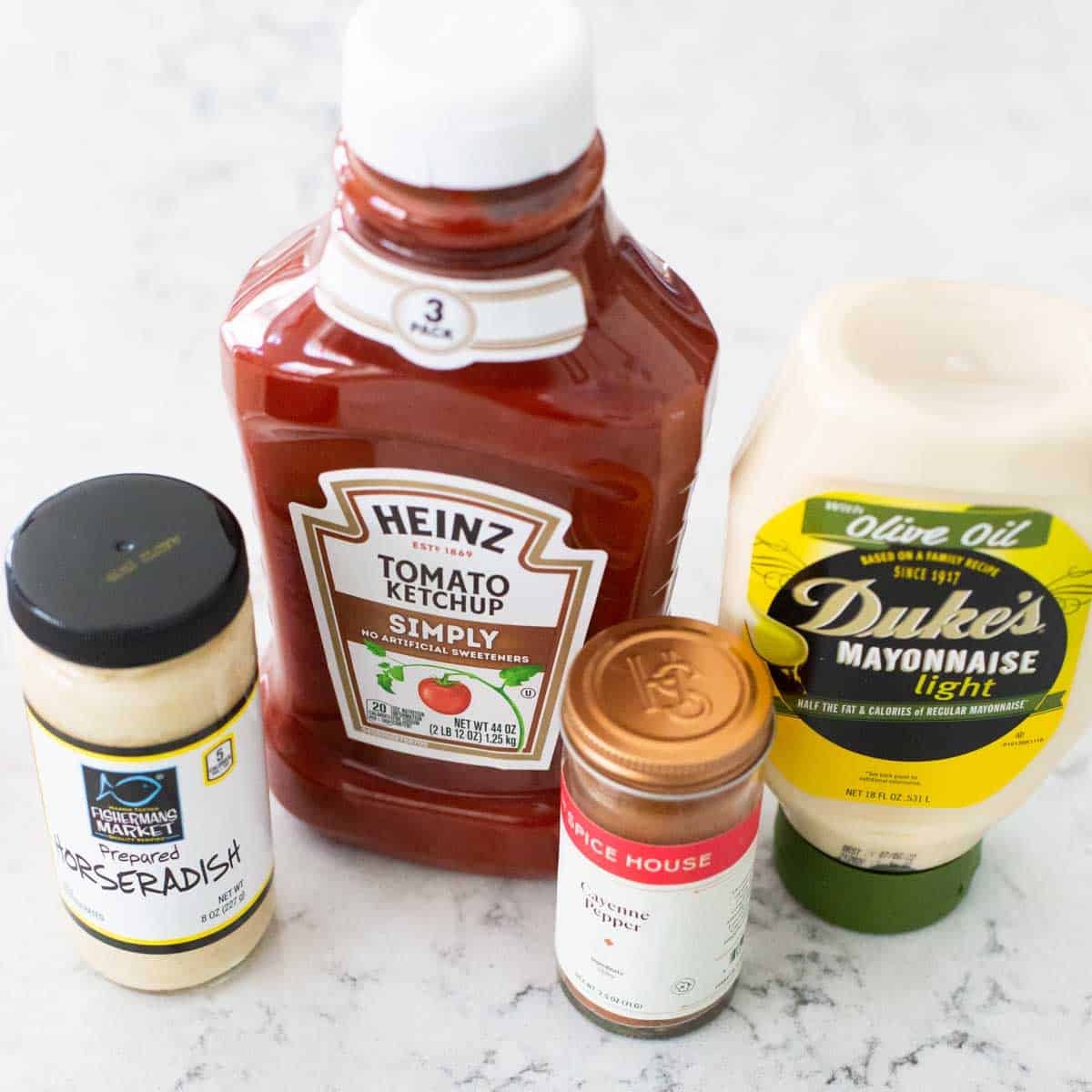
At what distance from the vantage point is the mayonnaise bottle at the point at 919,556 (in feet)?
3.22

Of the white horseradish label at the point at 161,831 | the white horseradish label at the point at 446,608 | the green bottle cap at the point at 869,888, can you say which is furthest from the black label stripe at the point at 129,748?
the green bottle cap at the point at 869,888

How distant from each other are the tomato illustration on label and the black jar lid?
0.17m

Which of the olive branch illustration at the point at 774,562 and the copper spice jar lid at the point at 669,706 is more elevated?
the olive branch illustration at the point at 774,562

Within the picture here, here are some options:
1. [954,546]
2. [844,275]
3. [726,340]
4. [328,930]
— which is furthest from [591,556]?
[844,275]

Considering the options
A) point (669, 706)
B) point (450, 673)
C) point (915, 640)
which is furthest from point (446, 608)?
point (915, 640)

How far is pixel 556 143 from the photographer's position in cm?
95

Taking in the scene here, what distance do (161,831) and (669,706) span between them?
300 mm

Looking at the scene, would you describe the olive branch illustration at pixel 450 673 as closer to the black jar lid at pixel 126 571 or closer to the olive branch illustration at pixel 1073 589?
the black jar lid at pixel 126 571

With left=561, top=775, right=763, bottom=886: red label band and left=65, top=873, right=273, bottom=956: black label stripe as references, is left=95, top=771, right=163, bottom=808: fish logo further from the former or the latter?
left=561, top=775, right=763, bottom=886: red label band

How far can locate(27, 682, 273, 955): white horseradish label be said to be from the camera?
1.03 m

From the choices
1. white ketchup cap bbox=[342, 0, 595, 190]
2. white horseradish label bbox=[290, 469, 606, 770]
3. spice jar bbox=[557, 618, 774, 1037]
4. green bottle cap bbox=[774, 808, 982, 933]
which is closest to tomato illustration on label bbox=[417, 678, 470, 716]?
white horseradish label bbox=[290, 469, 606, 770]

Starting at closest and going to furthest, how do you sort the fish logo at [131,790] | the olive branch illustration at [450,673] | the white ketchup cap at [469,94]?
the white ketchup cap at [469,94], the fish logo at [131,790], the olive branch illustration at [450,673]

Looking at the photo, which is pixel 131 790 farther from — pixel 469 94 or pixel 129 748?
pixel 469 94

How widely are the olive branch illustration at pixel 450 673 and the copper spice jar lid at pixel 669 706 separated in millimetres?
103
